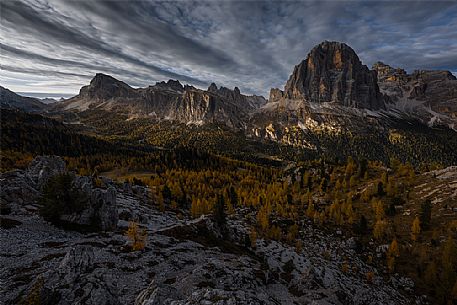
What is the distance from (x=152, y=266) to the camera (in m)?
39.1

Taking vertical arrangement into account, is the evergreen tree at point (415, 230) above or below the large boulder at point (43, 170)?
below

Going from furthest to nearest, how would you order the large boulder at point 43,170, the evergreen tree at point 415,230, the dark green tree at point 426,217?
the dark green tree at point 426,217 → the evergreen tree at point 415,230 → the large boulder at point 43,170

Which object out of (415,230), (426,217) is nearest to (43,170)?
(415,230)

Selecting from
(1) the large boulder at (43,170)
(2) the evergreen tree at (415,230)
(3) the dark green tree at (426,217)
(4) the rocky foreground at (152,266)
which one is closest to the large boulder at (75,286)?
(4) the rocky foreground at (152,266)

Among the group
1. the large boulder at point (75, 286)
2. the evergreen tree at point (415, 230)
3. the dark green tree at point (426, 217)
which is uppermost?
the large boulder at point (75, 286)

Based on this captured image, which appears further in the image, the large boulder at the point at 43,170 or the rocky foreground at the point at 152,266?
the large boulder at the point at 43,170

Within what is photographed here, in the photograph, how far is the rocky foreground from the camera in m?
24.0

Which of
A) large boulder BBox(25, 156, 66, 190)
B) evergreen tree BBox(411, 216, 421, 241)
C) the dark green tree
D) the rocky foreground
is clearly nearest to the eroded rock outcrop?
the rocky foreground

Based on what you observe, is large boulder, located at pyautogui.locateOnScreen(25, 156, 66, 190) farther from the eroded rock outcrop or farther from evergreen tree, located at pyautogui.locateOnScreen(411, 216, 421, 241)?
evergreen tree, located at pyautogui.locateOnScreen(411, 216, 421, 241)

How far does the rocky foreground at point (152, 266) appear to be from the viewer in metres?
24.0

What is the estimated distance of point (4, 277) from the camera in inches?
1084

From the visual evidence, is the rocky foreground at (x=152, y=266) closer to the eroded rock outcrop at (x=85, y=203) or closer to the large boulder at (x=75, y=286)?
the large boulder at (x=75, y=286)

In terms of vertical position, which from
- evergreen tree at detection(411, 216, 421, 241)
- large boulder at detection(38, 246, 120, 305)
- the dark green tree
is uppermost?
large boulder at detection(38, 246, 120, 305)

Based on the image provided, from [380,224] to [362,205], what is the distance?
30.5 metres
